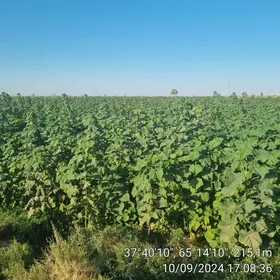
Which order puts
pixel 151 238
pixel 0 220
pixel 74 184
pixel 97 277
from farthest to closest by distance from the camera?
1. pixel 0 220
2. pixel 74 184
3. pixel 151 238
4. pixel 97 277

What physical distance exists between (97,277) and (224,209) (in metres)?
2.02

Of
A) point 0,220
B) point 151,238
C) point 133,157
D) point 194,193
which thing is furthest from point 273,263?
point 0,220

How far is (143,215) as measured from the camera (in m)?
5.64

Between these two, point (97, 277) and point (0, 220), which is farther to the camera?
point (0, 220)

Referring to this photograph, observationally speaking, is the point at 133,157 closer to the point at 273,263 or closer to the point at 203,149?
the point at 203,149

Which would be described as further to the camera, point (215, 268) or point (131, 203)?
point (131, 203)

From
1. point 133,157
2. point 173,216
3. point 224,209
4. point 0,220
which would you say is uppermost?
point 133,157

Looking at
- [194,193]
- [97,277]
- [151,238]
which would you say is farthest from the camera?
[151,238]

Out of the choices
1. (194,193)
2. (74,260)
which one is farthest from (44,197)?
(194,193)

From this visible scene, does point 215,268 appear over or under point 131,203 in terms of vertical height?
under

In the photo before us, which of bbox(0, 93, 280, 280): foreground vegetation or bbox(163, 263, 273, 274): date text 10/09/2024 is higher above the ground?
bbox(0, 93, 280, 280): foreground vegetation

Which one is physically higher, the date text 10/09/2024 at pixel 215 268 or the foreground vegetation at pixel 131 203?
the foreground vegetation at pixel 131 203

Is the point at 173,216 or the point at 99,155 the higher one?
the point at 99,155

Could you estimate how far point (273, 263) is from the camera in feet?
15.8
